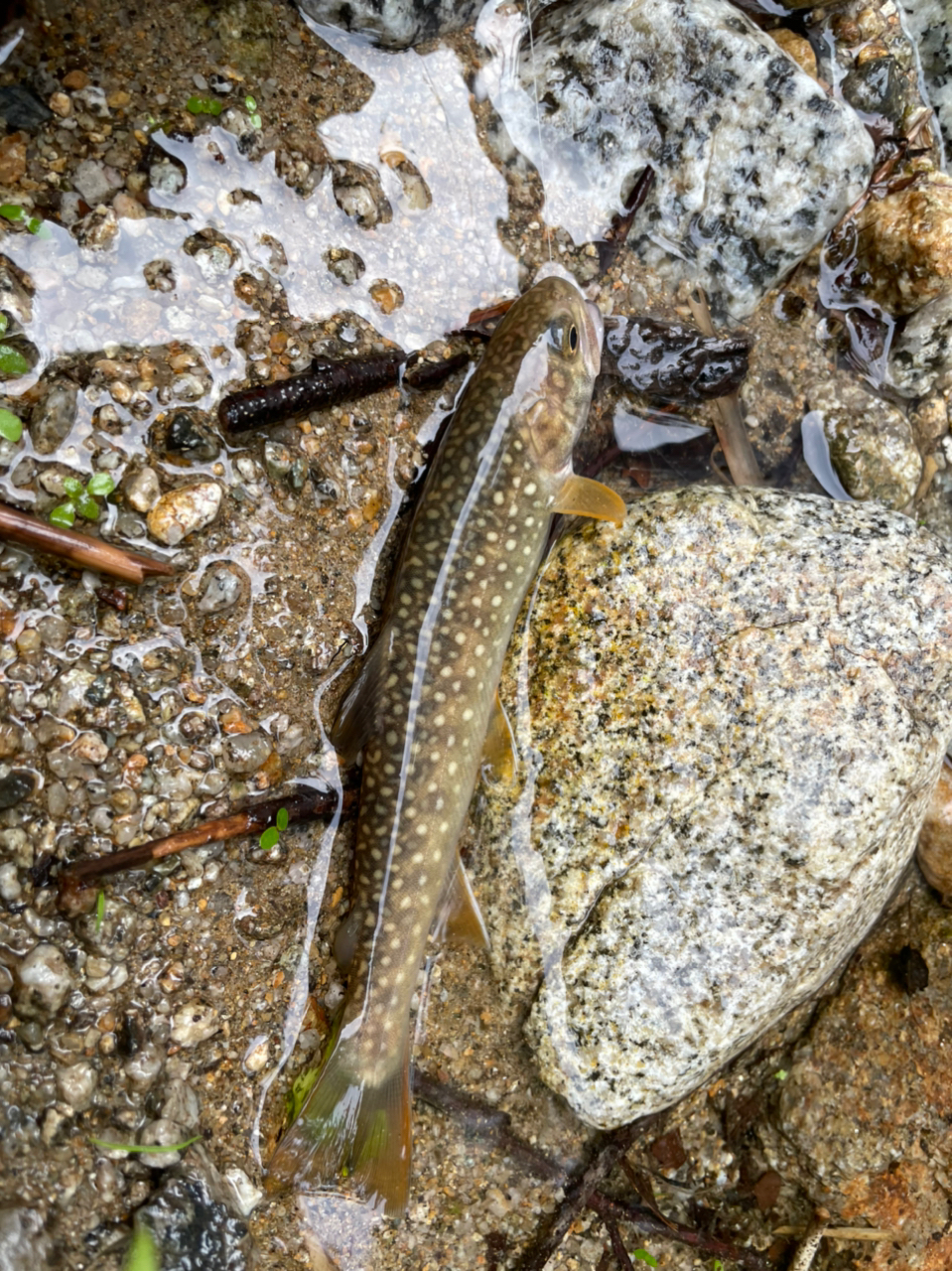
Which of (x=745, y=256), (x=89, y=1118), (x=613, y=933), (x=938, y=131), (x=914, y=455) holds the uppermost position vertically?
(x=938, y=131)

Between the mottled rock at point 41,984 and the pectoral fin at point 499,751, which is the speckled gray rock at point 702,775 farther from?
the mottled rock at point 41,984

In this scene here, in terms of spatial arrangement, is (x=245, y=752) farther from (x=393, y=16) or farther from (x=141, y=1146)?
(x=393, y=16)

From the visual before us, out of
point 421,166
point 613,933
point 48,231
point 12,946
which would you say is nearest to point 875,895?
point 613,933

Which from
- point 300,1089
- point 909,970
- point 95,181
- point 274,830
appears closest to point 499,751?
point 274,830

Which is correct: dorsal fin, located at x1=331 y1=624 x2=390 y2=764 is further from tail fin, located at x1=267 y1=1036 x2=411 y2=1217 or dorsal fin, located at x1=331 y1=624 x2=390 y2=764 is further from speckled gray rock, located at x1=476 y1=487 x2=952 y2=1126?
tail fin, located at x1=267 y1=1036 x2=411 y2=1217

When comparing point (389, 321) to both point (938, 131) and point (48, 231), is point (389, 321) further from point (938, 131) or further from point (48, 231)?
point (938, 131)

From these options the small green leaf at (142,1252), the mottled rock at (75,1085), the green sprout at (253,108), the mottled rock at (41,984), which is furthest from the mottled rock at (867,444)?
the small green leaf at (142,1252)

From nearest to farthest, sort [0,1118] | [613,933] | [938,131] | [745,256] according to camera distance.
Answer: [0,1118], [613,933], [745,256], [938,131]
